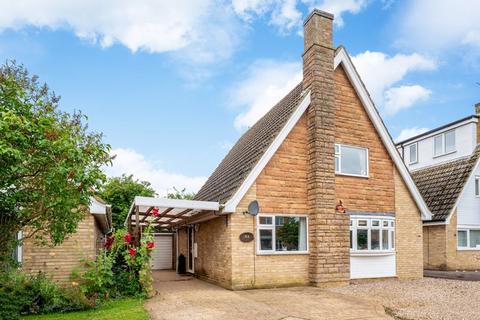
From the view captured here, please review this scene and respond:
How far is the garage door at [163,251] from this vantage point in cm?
2706

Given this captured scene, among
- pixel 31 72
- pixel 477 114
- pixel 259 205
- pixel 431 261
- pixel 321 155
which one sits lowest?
pixel 431 261

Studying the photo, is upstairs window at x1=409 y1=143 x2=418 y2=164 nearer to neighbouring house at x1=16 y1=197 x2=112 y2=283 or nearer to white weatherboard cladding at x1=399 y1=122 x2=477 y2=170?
white weatherboard cladding at x1=399 y1=122 x2=477 y2=170

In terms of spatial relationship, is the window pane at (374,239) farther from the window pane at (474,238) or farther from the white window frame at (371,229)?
the window pane at (474,238)

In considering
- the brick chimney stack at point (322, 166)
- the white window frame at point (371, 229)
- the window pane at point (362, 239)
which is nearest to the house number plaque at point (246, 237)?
the brick chimney stack at point (322, 166)

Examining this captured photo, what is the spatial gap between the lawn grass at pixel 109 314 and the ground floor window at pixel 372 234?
27.1 ft

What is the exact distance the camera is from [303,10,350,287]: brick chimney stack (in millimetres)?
14516

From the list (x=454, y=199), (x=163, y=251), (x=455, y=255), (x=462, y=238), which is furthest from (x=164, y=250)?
(x=462, y=238)

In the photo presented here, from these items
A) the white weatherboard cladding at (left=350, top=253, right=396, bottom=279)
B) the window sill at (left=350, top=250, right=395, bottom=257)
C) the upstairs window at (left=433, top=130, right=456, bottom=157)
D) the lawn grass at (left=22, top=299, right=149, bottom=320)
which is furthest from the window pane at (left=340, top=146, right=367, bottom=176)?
the upstairs window at (left=433, top=130, right=456, bottom=157)

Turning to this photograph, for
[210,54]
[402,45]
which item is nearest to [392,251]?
[402,45]

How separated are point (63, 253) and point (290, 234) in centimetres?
745

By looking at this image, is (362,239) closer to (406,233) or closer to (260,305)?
(406,233)

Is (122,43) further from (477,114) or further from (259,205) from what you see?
(477,114)

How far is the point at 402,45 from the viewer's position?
50.2 feet

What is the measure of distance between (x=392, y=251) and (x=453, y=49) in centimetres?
811
